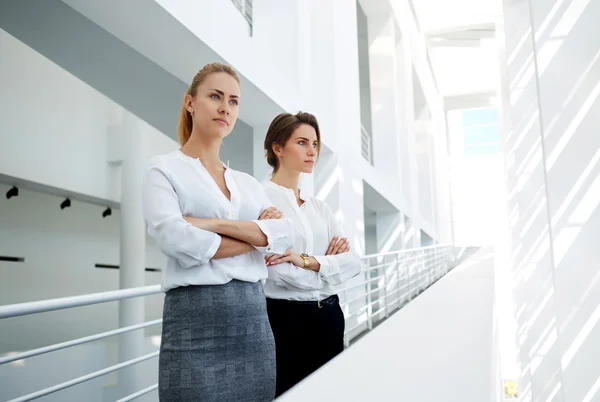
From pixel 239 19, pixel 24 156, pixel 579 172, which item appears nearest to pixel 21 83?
pixel 24 156

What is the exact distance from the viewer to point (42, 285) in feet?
19.7

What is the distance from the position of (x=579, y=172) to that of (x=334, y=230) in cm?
199

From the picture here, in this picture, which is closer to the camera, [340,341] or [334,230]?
[340,341]

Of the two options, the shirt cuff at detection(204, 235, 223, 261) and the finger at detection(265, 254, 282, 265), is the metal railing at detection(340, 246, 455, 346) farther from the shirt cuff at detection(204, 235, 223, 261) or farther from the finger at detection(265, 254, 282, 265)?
the shirt cuff at detection(204, 235, 223, 261)

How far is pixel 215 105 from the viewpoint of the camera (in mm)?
1278

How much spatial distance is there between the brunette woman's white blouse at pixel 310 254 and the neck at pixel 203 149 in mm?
372

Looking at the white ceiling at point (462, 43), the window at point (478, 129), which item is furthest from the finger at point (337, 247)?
the window at point (478, 129)

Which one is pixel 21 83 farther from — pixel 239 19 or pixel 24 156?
pixel 239 19

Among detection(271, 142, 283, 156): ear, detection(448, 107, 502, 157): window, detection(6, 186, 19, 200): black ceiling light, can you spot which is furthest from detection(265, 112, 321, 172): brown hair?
detection(448, 107, 502, 157): window

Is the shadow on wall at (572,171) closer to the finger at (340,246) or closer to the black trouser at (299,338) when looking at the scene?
the finger at (340,246)

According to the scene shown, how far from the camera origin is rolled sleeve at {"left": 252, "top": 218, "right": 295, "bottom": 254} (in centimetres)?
125

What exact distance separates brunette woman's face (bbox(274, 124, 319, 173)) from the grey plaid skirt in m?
0.77

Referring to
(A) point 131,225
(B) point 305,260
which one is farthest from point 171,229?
(A) point 131,225

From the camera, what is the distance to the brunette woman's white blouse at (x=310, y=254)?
1.65 m
